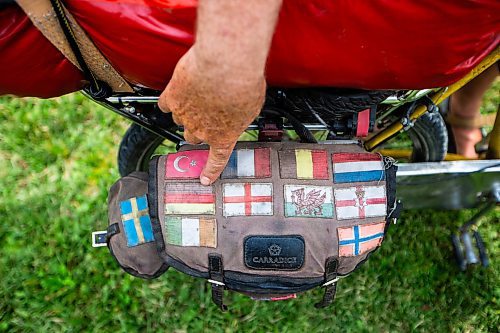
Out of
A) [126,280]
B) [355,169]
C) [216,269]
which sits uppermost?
[355,169]

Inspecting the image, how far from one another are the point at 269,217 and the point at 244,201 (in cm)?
7

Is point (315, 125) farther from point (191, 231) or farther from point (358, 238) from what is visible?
Result: point (191, 231)

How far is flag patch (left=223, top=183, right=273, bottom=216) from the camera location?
3.95ft

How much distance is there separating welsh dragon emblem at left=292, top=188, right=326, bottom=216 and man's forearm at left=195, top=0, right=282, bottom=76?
547 mm

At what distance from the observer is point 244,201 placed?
1207 millimetres

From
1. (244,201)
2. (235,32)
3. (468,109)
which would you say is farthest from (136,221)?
(468,109)

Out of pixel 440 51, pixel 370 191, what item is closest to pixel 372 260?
pixel 370 191

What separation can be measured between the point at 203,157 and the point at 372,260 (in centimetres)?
95

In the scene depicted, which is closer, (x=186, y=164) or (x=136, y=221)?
(x=186, y=164)

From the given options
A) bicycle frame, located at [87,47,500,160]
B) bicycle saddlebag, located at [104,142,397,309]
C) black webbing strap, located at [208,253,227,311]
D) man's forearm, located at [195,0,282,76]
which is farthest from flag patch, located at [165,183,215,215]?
man's forearm, located at [195,0,282,76]

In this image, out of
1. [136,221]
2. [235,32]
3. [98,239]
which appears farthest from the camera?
[98,239]

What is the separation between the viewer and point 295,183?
122 cm

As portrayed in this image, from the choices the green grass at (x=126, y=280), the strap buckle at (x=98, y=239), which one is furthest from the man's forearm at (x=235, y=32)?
the green grass at (x=126, y=280)

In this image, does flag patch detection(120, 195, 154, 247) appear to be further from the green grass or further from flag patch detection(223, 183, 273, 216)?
the green grass
